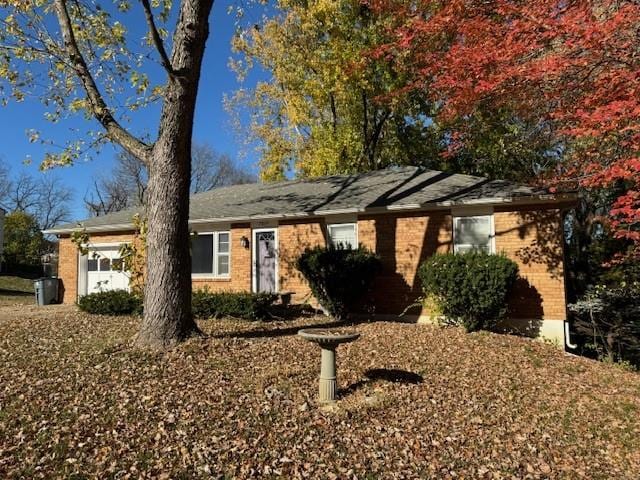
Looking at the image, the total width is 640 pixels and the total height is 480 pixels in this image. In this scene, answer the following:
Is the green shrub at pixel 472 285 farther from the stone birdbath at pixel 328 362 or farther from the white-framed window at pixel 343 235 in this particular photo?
the stone birdbath at pixel 328 362

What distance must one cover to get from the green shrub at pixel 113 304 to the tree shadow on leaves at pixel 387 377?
649cm

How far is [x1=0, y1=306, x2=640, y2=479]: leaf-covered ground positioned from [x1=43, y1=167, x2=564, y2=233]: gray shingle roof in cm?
464

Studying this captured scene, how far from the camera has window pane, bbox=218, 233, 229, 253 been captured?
50.1 ft

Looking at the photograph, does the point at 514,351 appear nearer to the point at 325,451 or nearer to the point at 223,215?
the point at 325,451

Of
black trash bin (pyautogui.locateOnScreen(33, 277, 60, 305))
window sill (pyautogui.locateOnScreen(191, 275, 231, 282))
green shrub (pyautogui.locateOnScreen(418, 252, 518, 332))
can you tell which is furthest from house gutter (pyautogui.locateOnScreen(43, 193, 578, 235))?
black trash bin (pyautogui.locateOnScreen(33, 277, 60, 305))

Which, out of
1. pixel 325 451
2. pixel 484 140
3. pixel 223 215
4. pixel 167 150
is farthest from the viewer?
pixel 484 140

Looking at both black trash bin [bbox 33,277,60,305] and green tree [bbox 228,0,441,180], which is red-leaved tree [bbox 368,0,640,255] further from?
black trash bin [bbox 33,277,60,305]

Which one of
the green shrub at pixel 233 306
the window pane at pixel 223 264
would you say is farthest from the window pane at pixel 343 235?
the window pane at pixel 223 264

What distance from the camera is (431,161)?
24422 mm

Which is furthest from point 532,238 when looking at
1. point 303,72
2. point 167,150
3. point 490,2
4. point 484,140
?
point 303,72

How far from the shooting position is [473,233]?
12.1 m

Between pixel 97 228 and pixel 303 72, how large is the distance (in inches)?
484

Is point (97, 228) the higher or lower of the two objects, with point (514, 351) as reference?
higher

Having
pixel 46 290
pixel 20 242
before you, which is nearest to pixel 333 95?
pixel 46 290
